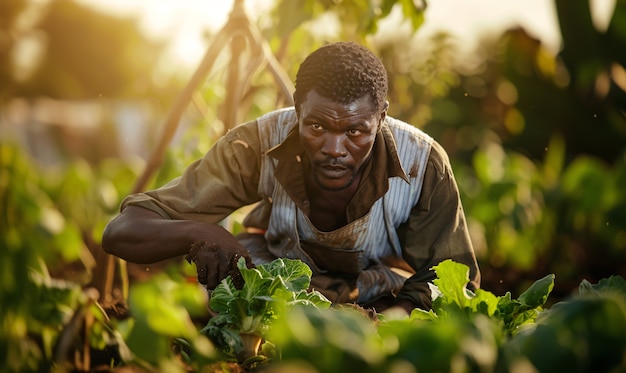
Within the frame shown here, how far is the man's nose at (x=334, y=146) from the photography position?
231 cm

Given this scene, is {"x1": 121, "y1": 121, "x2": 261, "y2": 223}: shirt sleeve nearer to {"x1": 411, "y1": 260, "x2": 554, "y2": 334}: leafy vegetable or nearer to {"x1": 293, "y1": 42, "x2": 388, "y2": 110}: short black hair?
{"x1": 293, "y1": 42, "x2": 388, "y2": 110}: short black hair

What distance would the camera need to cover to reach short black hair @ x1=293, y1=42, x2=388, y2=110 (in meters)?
2.28

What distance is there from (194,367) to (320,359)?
562mm

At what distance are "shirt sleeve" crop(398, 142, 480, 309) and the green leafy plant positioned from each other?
2.10 feet

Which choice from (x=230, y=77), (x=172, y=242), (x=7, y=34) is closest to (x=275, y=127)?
(x=172, y=242)

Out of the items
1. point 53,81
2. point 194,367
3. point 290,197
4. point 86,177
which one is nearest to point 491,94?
point 86,177

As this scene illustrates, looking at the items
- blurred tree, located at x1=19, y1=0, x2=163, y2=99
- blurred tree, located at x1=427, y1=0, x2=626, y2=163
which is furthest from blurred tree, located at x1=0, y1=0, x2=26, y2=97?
blurred tree, located at x1=427, y1=0, x2=626, y2=163

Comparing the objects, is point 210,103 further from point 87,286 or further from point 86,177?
point 86,177

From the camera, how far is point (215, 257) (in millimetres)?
2146

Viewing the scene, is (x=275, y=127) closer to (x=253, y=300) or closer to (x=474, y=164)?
(x=253, y=300)

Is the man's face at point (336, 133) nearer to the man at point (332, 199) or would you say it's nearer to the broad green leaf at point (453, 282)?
the man at point (332, 199)

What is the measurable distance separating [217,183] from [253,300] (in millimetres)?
687

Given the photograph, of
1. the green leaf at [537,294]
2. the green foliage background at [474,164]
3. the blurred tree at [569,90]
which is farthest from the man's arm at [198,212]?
the blurred tree at [569,90]

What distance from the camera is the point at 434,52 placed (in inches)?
252
